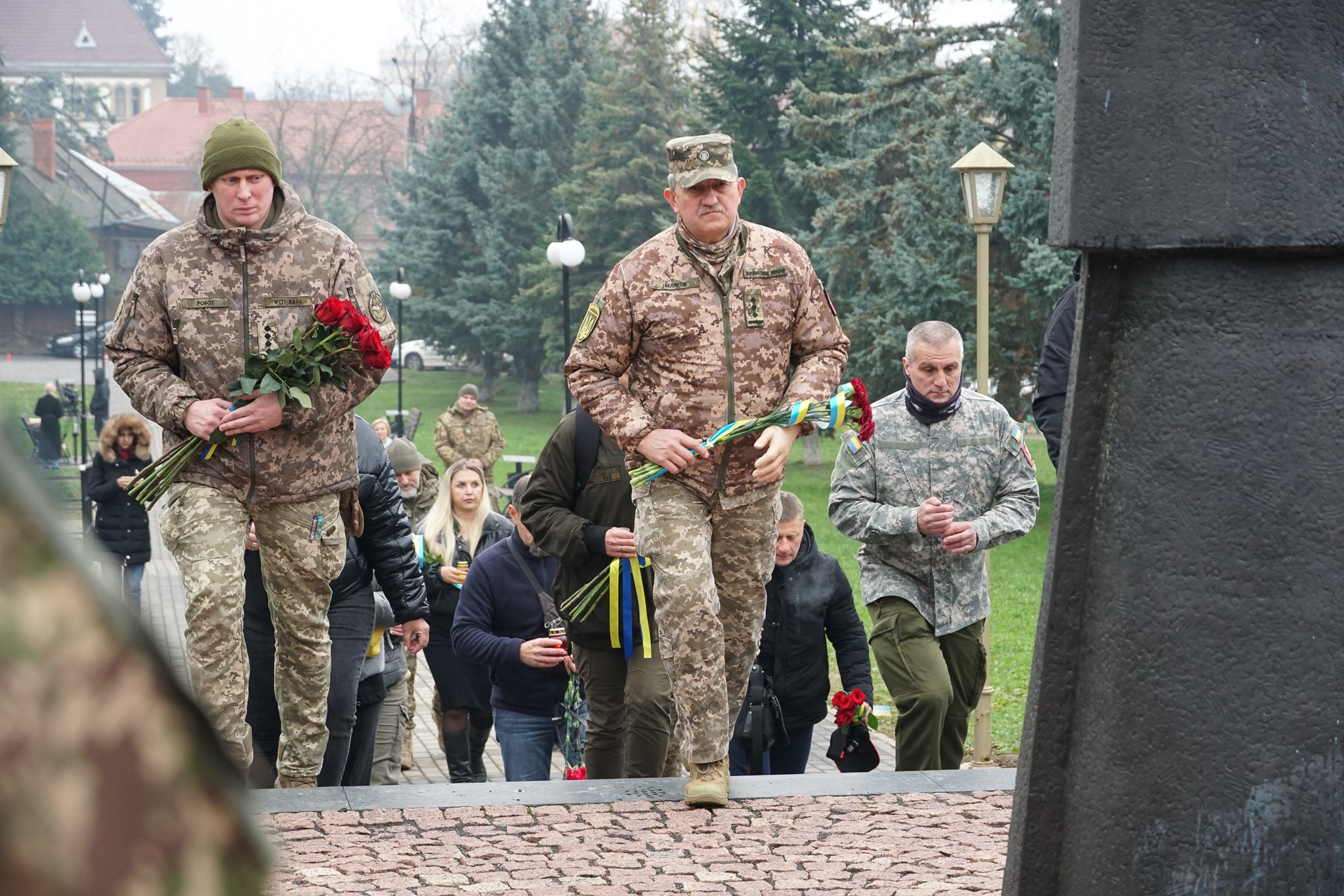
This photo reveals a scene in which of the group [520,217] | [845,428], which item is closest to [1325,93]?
[845,428]

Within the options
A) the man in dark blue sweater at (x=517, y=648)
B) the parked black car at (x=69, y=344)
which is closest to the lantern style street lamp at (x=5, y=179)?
the man in dark blue sweater at (x=517, y=648)

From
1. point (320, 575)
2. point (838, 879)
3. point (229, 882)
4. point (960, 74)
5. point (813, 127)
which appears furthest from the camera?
point (813, 127)

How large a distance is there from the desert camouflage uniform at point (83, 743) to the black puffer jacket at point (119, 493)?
566 inches

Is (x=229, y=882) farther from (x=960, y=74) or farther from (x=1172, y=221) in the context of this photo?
(x=960, y=74)

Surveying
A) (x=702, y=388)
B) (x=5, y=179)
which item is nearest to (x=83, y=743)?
(x=702, y=388)

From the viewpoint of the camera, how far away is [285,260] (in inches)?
234

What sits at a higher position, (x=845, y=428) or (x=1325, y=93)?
(x=1325, y=93)

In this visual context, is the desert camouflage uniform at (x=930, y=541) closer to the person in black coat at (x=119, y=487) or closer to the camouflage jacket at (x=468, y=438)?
the person in black coat at (x=119, y=487)

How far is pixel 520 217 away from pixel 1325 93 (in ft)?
167

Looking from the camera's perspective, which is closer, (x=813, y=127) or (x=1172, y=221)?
(x=1172, y=221)

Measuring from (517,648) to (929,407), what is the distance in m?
1.96

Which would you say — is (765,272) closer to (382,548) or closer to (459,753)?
(382,548)

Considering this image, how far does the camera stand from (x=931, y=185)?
3212 cm

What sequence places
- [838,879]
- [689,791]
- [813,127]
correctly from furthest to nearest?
[813,127] < [689,791] < [838,879]
